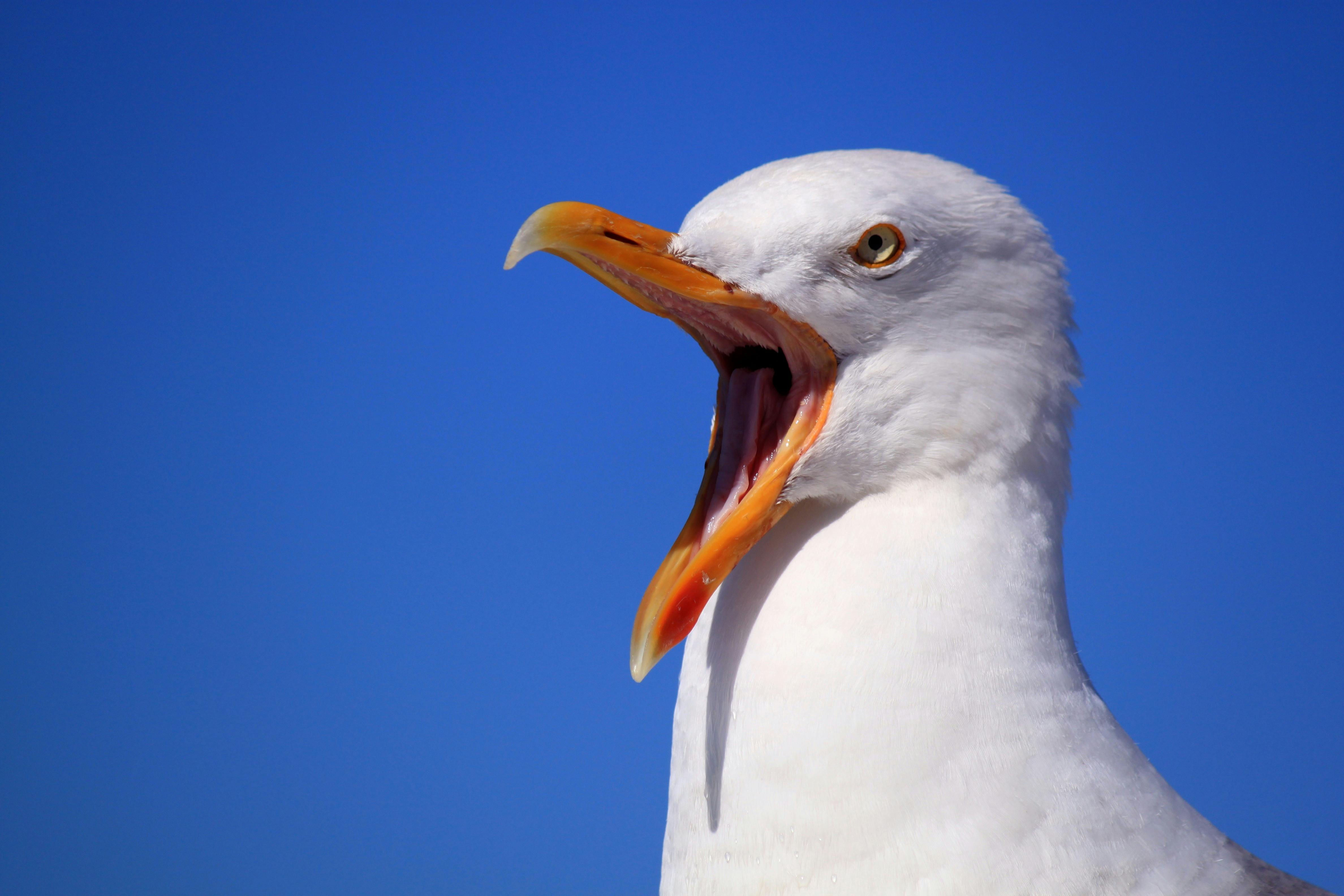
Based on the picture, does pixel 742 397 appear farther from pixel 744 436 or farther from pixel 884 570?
pixel 884 570

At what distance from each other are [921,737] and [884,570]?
29 centimetres

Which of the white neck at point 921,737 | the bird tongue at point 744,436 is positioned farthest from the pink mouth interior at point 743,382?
the white neck at point 921,737

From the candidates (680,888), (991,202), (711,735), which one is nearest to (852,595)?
(711,735)

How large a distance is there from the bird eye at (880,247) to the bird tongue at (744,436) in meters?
0.30

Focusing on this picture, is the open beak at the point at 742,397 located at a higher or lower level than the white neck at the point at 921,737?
higher

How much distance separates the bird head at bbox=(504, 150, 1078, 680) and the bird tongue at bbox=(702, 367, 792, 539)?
0.01m

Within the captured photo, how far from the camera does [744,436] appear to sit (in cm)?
208

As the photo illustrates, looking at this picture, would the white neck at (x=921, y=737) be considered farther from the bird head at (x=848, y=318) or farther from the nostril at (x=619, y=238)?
the nostril at (x=619, y=238)

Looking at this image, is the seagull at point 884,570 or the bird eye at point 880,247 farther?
the bird eye at point 880,247

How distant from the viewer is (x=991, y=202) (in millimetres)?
2027

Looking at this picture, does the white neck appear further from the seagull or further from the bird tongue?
the bird tongue

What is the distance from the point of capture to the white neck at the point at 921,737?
173 cm

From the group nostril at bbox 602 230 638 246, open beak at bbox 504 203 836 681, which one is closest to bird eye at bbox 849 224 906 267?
open beak at bbox 504 203 836 681

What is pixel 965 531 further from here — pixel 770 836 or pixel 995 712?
pixel 770 836
